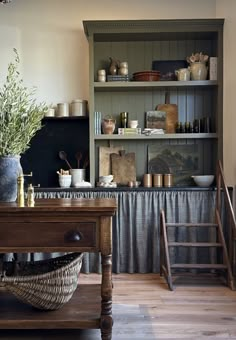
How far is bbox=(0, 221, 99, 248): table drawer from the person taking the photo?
2041mm

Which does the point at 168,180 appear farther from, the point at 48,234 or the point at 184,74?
the point at 48,234

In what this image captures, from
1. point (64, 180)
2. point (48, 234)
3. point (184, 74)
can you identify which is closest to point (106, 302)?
point (48, 234)

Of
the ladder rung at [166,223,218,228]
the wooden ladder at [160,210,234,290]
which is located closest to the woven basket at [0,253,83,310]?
the wooden ladder at [160,210,234,290]

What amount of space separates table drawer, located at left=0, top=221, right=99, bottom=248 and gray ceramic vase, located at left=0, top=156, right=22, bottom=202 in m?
0.23

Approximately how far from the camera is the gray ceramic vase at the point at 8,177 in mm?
2189

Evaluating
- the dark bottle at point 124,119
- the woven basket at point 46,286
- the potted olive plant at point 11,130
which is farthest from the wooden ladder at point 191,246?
the potted olive plant at point 11,130

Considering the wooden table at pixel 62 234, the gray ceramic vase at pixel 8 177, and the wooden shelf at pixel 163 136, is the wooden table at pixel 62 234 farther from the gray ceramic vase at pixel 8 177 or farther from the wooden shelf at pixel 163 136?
the wooden shelf at pixel 163 136

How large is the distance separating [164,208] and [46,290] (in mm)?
1857

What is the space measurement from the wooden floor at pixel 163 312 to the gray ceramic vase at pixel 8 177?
0.86 metres

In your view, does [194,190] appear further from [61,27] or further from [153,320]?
[61,27]

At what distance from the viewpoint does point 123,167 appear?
14.0 feet

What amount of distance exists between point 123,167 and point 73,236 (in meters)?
2.27

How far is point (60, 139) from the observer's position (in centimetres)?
430

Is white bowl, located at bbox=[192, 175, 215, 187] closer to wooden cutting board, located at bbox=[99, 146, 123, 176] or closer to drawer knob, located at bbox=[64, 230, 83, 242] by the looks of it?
wooden cutting board, located at bbox=[99, 146, 123, 176]
